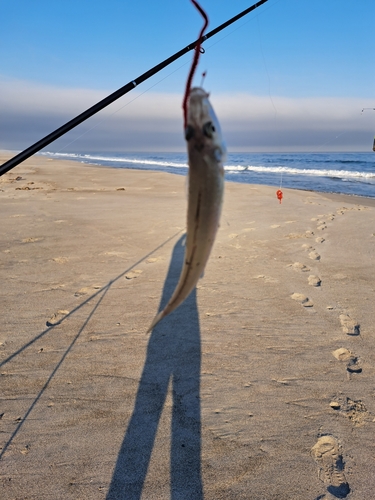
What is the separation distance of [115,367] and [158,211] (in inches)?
249

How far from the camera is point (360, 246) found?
615 centimetres

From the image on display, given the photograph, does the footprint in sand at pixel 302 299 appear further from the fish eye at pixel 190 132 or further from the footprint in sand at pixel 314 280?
the fish eye at pixel 190 132

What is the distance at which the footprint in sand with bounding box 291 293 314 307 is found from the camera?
4.10 metres

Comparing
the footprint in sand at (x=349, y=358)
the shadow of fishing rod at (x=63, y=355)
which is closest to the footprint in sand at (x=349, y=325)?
the footprint in sand at (x=349, y=358)

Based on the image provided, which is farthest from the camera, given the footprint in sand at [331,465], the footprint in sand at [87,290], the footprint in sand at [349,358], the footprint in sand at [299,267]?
the footprint in sand at [299,267]

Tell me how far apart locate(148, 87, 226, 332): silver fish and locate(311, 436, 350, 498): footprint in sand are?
1822mm

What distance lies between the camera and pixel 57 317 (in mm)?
3738

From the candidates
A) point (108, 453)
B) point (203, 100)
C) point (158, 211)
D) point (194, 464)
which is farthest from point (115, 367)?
point (158, 211)

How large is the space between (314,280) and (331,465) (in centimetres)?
284

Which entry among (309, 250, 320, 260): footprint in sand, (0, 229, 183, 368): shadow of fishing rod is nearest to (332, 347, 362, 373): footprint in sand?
(309, 250, 320, 260): footprint in sand

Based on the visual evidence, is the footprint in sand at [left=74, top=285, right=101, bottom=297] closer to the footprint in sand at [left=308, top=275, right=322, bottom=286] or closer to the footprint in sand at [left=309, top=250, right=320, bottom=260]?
the footprint in sand at [left=308, top=275, right=322, bottom=286]

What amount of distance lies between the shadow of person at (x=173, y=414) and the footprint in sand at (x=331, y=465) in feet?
2.35

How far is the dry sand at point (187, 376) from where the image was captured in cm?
212

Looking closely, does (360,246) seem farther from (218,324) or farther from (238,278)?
(218,324)
